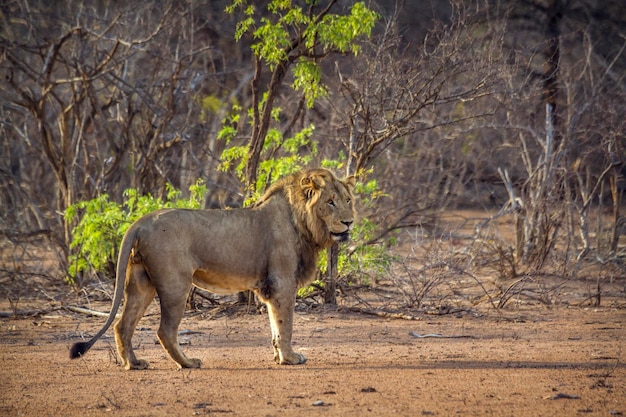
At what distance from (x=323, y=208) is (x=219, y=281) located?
99cm

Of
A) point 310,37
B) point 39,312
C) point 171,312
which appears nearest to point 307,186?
point 171,312

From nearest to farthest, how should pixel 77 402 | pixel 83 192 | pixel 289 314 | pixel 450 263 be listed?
pixel 77 402
pixel 289 314
pixel 450 263
pixel 83 192

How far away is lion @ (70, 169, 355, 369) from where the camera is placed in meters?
6.58

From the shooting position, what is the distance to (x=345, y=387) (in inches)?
240

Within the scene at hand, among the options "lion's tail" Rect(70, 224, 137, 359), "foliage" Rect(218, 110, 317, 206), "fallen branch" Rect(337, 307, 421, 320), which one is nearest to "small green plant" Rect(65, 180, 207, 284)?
"foliage" Rect(218, 110, 317, 206)

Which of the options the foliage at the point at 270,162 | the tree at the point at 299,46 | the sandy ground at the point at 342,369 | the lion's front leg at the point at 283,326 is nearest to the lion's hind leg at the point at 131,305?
the sandy ground at the point at 342,369

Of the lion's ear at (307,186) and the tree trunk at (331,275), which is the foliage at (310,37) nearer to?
the tree trunk at (331,275)

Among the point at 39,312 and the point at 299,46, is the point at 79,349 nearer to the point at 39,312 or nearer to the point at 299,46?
the point at 39,312

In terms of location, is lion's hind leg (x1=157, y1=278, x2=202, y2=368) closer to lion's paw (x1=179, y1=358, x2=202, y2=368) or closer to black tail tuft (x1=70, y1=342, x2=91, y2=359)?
lion's paw (x1=179, y1=358, x2=202, y2=368)

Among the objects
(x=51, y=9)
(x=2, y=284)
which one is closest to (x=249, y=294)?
(x=2, y=284)

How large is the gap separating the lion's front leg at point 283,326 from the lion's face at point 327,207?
582 mm

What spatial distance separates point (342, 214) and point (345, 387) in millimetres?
1482

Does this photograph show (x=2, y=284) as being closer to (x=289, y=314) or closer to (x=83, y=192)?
(x=83, y=192)

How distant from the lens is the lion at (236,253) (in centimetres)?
658
